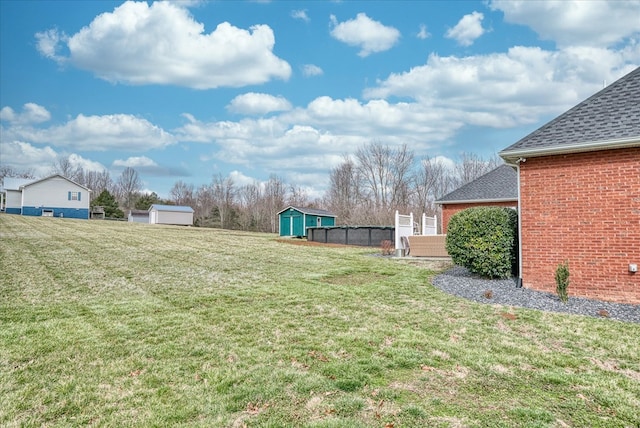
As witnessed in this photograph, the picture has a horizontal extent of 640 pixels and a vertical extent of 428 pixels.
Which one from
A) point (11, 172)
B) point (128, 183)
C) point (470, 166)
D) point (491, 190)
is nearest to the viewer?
point (491, 190)

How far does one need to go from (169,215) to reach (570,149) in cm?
A: 4632

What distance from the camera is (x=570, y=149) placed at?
7074mm

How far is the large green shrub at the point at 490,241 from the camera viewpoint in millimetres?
8359

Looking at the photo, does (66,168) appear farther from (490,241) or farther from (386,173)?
(490,241)

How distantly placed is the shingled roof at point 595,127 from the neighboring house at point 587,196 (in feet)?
0.05

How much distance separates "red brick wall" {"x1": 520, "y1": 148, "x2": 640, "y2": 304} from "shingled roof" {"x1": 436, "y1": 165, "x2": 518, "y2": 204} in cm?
941

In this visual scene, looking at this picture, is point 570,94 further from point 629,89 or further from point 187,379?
point 187,379

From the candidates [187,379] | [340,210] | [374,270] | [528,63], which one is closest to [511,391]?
[187,379]

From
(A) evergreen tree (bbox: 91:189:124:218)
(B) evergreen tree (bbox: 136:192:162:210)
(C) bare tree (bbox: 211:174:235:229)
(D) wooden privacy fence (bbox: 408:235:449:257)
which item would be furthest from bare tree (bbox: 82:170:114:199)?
(D) wooden privacy fence (bbox: 408:235:449:257)

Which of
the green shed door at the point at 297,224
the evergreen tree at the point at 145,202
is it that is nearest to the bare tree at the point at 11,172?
the evergreen tree at the point at 145,202

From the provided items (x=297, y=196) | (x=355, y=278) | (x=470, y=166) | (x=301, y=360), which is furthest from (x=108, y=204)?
(x=301, y=360)

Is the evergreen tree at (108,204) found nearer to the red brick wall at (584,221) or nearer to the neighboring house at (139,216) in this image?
the neighboring house at (139,216)

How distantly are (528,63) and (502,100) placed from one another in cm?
596

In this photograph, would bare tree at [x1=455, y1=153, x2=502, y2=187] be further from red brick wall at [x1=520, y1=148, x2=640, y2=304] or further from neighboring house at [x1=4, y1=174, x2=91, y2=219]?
neighboring house at [x1=4, y1=174, x2=91, y2=219]
